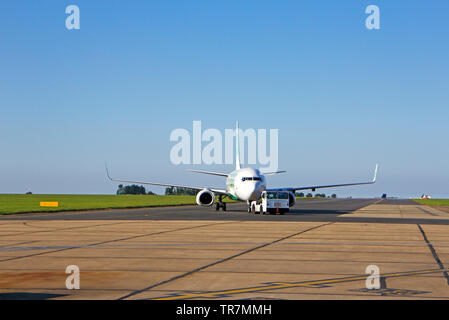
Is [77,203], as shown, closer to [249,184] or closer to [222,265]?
[249,184]

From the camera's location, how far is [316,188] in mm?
63906

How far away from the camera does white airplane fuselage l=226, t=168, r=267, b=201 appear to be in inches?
2061

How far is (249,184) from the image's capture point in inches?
2063

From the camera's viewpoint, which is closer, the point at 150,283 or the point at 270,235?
the point at 150,283

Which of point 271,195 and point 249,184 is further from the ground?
point 249,184

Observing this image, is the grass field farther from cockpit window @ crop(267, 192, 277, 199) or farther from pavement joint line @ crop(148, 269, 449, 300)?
pavement joint line @ crop(148, 269, 449, 300)

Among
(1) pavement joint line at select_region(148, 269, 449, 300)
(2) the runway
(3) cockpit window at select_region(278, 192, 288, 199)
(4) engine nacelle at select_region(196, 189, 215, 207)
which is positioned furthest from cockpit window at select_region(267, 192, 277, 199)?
(1) pavement joint line at select_region(148, 269, 449, 300)

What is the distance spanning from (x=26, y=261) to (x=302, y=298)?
896cm

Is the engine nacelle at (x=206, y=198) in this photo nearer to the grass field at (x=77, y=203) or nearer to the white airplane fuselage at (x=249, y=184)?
the white airplane fuselage at (x=249, y=184)

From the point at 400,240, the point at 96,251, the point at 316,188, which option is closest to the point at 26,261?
the point at 96,251

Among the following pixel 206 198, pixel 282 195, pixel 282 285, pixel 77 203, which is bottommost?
pixel 282 285

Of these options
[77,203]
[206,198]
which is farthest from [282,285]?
Answer: [77,203]
